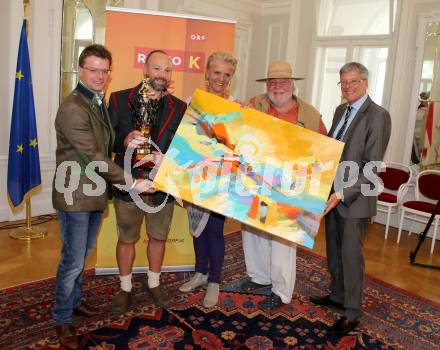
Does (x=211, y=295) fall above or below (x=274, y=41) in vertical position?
below

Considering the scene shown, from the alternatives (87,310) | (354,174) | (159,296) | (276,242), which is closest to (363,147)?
(354,174)

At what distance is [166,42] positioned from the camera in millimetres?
3463

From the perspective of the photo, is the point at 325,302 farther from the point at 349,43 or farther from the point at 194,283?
the point at 349,43

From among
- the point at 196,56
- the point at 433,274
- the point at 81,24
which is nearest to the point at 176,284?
the point at 196,56

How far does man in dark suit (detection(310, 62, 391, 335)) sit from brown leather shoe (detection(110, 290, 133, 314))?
1342 millimetres

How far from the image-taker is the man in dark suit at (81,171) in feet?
7.31

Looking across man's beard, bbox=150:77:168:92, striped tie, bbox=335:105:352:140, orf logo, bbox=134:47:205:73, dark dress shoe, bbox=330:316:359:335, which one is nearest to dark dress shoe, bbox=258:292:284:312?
dark dress shoe, bbox=330:316:359:335

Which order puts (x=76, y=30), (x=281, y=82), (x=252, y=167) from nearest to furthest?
(x=252, y=167) < (x=281, y=82) < (x=76, y=30)

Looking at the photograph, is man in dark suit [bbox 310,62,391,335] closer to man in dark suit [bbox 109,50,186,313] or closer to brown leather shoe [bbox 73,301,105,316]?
man in dark suit [bbox 109,50,186,313]

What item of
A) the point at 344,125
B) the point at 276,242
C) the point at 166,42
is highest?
the point at 166,42

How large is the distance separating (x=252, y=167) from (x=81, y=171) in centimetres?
92

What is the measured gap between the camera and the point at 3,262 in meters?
3.56

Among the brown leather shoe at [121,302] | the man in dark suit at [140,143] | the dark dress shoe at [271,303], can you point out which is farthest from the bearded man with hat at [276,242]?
the brown leather shoe at [121,302]

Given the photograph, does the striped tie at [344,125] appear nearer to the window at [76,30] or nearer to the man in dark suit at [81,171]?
the man in dark suit at [81,171]
